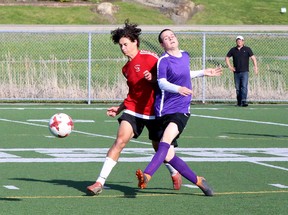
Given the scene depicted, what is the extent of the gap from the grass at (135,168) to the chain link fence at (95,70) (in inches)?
163

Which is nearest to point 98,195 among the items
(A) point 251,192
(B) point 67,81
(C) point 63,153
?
(A) point 251,192

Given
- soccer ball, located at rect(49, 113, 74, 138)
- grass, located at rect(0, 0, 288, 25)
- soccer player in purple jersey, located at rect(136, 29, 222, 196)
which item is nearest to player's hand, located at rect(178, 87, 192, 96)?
soccer player in purple jersey, located at rect(136, 29, 222, 196)

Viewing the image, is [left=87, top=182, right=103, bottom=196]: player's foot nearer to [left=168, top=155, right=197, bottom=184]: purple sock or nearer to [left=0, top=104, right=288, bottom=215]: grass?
[left=0, top=104, right=288, bottom=215]: grass

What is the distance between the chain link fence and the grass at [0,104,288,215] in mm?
4149

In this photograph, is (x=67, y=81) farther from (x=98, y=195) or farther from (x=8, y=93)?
(x=98, y=195)

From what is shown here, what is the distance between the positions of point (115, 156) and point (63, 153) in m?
4.62

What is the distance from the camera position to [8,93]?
93.5 feet

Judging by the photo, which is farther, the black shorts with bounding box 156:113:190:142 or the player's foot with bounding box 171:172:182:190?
the player's foot with bounding box 171:172:182:190

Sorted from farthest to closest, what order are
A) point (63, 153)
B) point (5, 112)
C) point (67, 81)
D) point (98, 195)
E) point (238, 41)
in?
point (67, 81), point (238, 41), point (5, 112), point (63, 153), point (98, 195)

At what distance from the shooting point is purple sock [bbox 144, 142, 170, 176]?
11461 mm

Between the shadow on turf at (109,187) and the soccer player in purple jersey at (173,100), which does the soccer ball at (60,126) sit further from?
the soccer player in purple jersey at (173,100)

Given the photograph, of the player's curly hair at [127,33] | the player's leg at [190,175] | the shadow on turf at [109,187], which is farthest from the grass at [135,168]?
the player's curly hair at [127,33]

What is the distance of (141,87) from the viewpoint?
1209 centimetres

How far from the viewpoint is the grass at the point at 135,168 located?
11.2 metres
